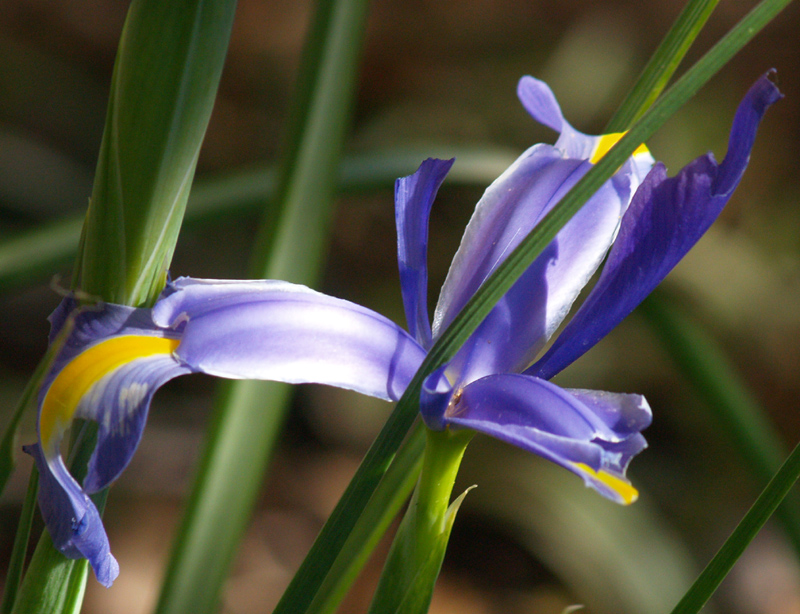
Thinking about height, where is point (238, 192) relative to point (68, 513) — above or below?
above

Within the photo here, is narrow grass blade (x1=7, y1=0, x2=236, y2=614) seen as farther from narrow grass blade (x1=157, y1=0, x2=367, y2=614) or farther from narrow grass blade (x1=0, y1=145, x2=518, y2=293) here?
narrow grass blade (x1=0, y1=145, x2=518, y2=293)

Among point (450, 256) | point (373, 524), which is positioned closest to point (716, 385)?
point (373, 524)

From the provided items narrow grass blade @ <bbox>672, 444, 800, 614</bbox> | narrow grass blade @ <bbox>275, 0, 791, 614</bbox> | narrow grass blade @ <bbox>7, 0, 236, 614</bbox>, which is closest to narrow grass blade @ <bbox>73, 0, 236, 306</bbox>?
narrow grass blade @ <bbox>7, 0, 236, 614</bbox>

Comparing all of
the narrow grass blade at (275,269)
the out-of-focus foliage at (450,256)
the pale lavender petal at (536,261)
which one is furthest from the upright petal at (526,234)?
the out-of-focus foliage at (450,256)

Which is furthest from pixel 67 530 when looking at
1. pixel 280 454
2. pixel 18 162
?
pixel 18 162

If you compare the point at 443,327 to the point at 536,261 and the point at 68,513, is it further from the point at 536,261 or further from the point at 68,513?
the point at 68,513
